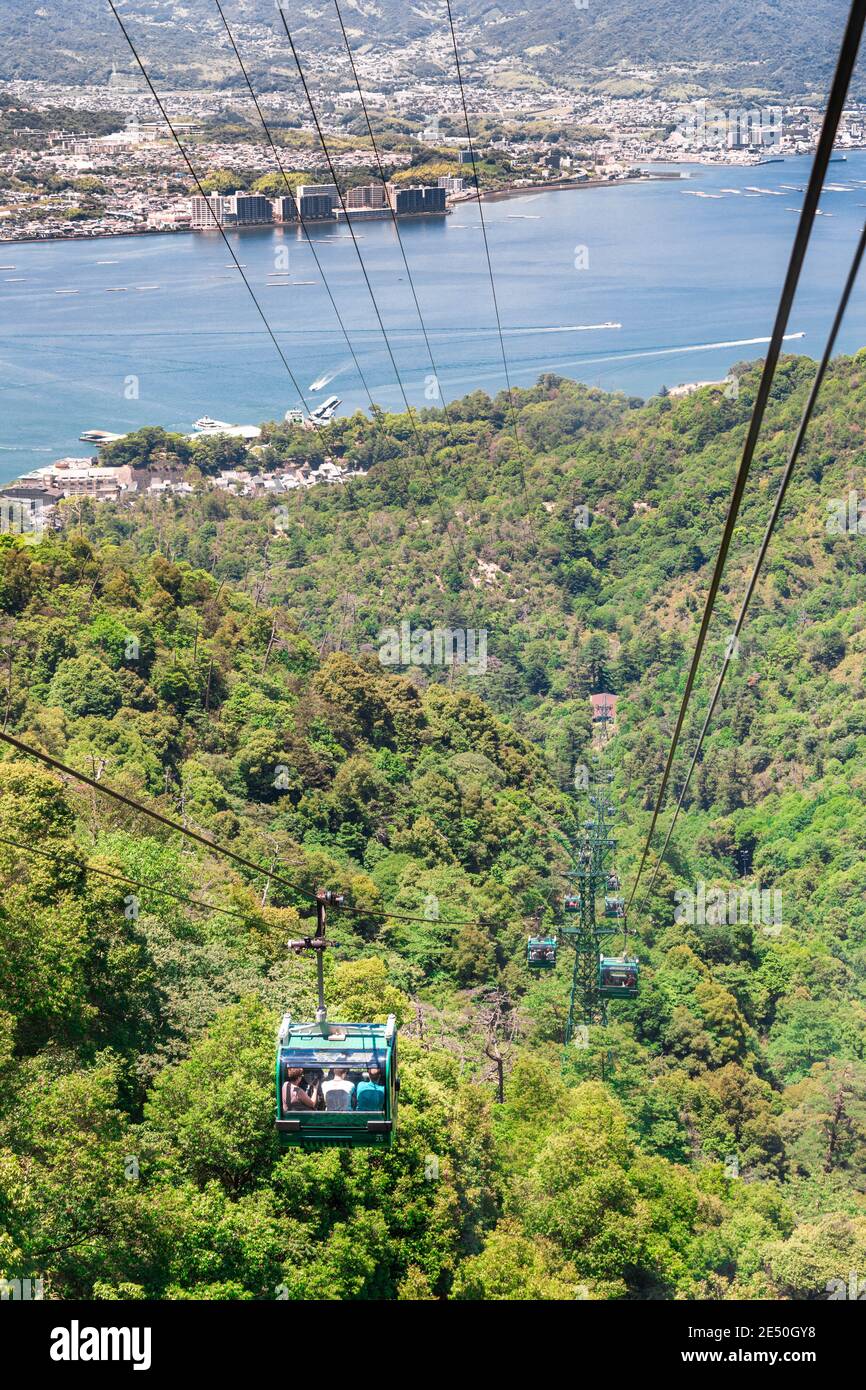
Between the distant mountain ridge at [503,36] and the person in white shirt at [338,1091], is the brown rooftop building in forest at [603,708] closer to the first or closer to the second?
the person in white shirt at [338,1091]

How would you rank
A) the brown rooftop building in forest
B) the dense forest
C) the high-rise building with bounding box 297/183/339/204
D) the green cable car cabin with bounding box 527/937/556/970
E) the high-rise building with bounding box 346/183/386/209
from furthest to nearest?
1. the high-rise building with bounding box 346/183/386/209
2. the high-rise building with bounding box 297/183/339/204
3. the brown rooftop building in forest
4. the green cable car cabin with bounding box 527/937/556/970
5. the dense forest

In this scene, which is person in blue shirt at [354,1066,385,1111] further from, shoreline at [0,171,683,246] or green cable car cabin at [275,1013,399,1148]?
shoreline at [0,171,683,246]

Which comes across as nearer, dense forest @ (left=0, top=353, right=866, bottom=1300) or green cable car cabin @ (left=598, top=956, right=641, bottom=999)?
dense forest @ (left=0, top=353, right=866, bottom=1300)

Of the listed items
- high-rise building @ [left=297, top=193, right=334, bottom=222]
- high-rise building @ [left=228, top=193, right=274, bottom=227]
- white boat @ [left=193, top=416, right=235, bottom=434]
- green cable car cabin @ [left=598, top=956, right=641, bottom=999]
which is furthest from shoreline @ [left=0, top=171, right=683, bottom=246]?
green cable car cabin @ [left=598, top=956, right=641, bottom=999]

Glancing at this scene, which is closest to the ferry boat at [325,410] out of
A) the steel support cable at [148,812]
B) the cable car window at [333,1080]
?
the steel support cable at [148,812]

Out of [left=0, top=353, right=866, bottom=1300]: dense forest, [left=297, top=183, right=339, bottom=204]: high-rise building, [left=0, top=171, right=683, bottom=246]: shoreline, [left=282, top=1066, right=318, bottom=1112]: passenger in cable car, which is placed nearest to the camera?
[left=282, top=1066, right=318, bottom=1112]: passenger in cable car

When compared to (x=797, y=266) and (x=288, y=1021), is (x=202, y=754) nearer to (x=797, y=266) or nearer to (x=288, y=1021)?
(x=288, y=1021)

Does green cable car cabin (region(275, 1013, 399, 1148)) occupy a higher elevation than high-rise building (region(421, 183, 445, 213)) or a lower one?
lower

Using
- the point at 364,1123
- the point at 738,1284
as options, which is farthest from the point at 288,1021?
the point at 738,1284
